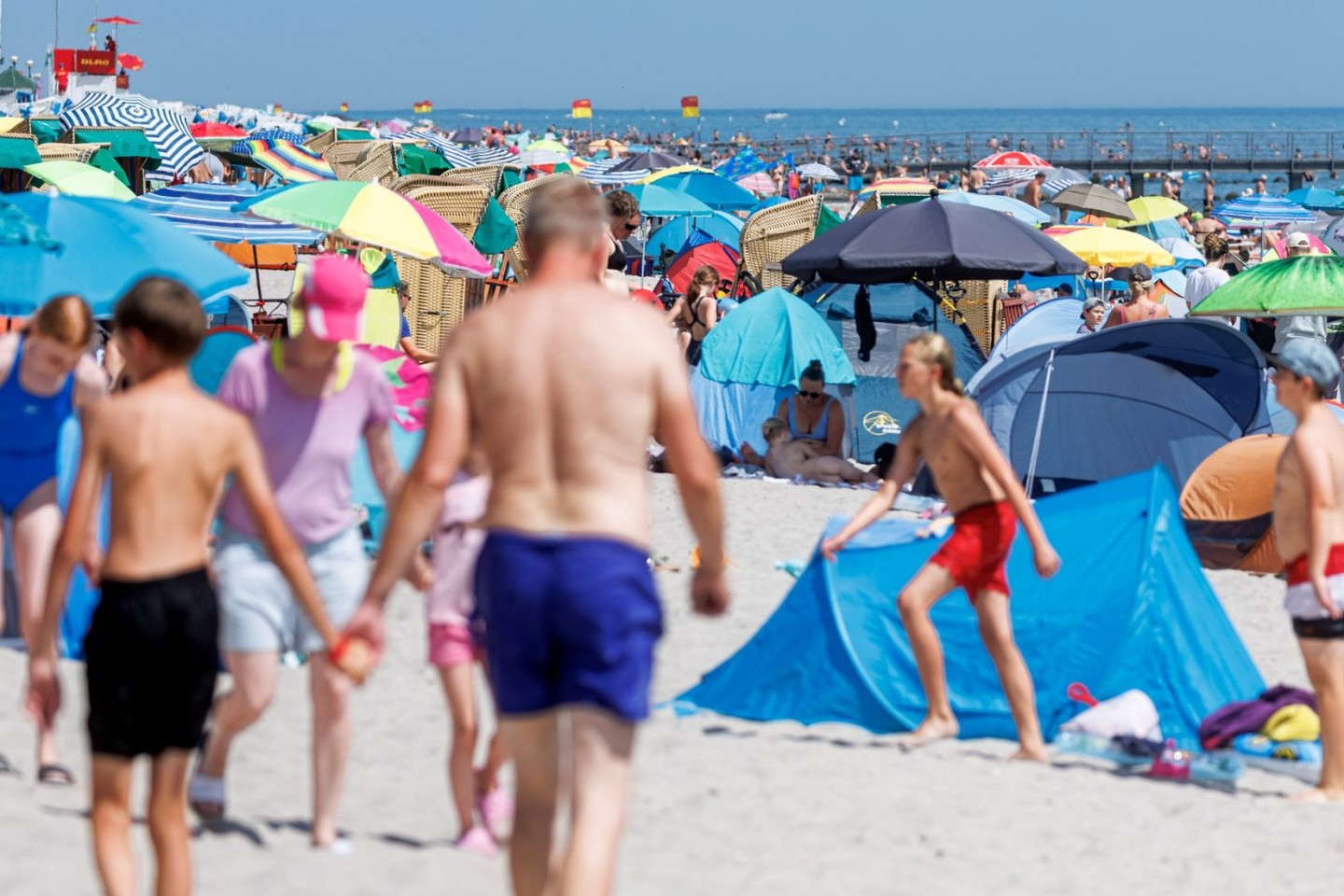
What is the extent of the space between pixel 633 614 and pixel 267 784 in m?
2.14

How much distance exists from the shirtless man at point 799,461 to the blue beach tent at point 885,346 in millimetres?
779

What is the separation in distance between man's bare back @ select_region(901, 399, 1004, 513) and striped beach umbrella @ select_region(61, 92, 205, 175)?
17450mm

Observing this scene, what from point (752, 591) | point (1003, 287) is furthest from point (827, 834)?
point (1003, 287)

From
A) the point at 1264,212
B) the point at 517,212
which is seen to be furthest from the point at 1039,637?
the point at 1264,212

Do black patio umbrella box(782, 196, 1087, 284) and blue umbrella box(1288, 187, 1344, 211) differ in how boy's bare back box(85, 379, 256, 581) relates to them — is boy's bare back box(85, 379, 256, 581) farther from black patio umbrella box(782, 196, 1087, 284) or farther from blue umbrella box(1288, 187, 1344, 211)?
blue umbrella box(1288, 187, 1344, 211)

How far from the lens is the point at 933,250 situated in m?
9.68

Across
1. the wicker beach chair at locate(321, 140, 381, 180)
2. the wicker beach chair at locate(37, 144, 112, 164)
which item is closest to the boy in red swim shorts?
the wicker beach chair at locate(37, 144, 112, 164)

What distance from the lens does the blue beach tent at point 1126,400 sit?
28.6 ft

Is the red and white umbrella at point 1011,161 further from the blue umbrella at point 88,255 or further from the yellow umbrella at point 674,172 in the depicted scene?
the blue umbrella at point 88,255

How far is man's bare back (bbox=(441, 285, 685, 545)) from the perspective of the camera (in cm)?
271

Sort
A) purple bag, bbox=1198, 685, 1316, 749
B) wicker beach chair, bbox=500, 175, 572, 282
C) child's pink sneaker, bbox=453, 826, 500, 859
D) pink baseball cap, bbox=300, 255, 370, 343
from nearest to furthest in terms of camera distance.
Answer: pink baseball cap, bbox=300, 255, 370, 343
child's pink sneaker, bbox=453, 826, 500, 859
purple bag, bbox=1198, 685, 1316, 749
wicker beach chair, bbox=500, 175, 572, 282

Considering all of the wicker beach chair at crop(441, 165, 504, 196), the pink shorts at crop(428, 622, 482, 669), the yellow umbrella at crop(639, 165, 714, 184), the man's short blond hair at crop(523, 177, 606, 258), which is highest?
the yellow umbrella at crop(639, 165, 714, 184)

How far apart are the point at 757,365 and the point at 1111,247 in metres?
6.02

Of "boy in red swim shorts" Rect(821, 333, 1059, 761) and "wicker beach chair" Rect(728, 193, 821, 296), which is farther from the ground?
"wicker beach chair" Rect(728, 193, 821, 296)
